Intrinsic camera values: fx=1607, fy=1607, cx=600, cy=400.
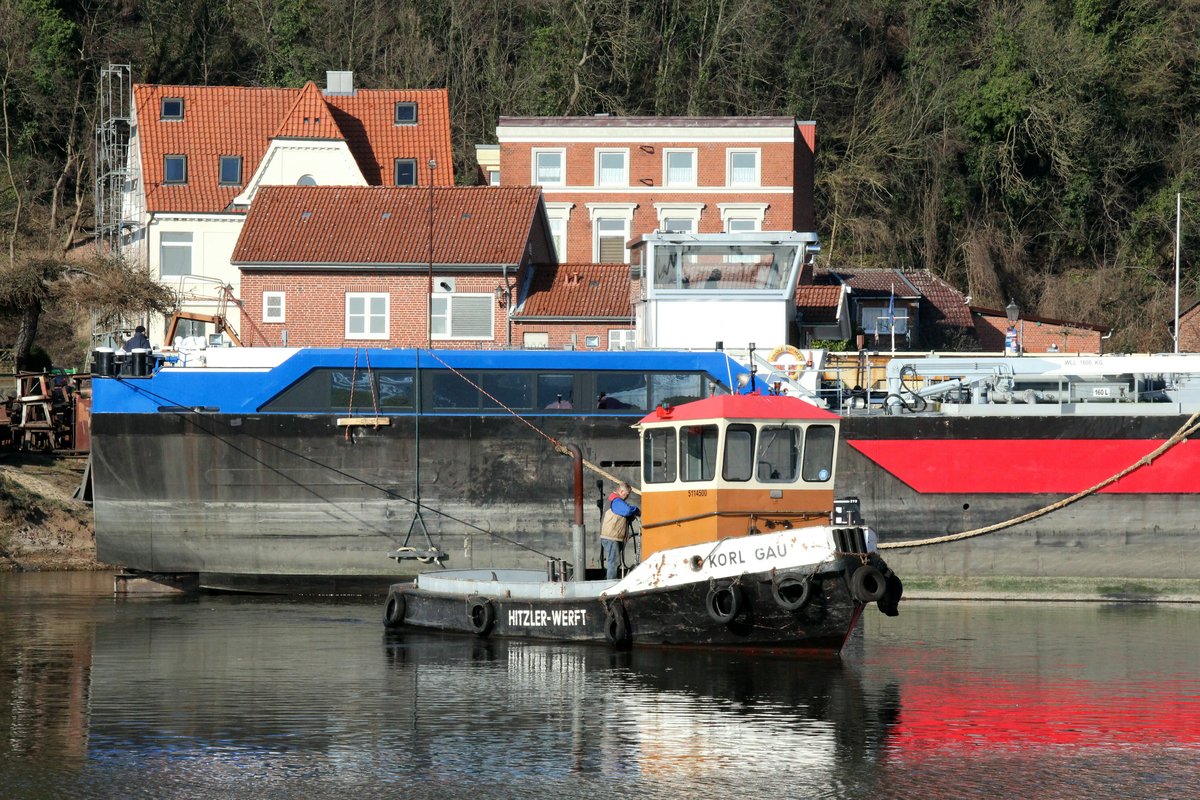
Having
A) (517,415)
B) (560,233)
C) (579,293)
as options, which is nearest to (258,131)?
(560,233)

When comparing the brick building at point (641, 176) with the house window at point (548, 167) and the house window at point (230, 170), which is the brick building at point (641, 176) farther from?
the house window at point (230, 170)

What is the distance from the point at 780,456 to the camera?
2308cm

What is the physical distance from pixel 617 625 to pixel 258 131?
147ft

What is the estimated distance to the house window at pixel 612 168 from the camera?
6506cm

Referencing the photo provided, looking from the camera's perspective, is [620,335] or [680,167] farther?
[680,167]

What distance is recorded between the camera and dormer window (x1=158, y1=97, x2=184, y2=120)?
208 ft

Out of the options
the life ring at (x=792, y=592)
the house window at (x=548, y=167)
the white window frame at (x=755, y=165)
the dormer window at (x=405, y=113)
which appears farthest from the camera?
the dormer window at (x=405, y=113)

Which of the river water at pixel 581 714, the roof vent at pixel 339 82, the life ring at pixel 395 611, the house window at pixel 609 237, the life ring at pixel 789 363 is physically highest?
the roof vent at pixel 339 82

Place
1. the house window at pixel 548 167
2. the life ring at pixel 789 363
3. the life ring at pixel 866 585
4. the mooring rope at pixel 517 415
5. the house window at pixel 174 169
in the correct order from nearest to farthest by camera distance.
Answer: the life ring at pixel 866 585 → the mooring rope at pixel 517 415 → the life ring at pixel 789 363 → the house window at pixel 174 169 → the house window at pixel 548 167

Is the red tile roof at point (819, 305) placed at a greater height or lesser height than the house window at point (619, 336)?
greater

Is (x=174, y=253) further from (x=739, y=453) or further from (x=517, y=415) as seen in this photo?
(x=739, y=453)

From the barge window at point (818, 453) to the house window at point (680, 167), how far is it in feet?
140

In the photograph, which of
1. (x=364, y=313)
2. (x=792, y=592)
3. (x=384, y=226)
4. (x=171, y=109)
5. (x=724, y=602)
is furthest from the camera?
(x=171, y=109)

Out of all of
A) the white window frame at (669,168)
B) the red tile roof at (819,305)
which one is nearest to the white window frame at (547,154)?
the white window frame at (669,168)
